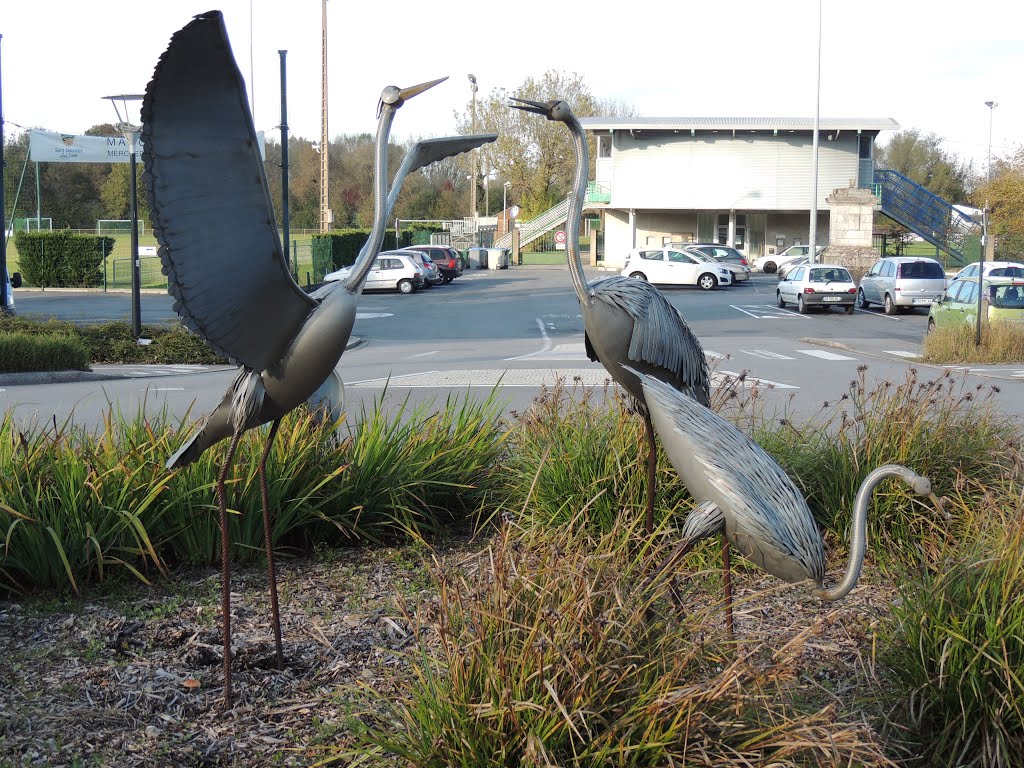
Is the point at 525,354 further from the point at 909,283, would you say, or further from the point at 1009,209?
the point at 1009,209

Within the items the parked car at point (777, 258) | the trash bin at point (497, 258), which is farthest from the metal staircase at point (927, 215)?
the trash bin at point (497, 258)

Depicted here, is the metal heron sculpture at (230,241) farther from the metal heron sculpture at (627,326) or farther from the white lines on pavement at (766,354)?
the white lines on pavement at (766,354)

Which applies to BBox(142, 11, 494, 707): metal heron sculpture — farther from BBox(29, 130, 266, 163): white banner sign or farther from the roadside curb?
BBox(29, 130, 266, 163): white banner sign

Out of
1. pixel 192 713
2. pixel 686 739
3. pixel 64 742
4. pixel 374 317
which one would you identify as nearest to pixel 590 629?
→ pixel 686 739

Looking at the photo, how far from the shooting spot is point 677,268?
3656 cm

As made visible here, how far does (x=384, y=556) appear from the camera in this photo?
534cm

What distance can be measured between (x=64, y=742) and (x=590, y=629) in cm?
188

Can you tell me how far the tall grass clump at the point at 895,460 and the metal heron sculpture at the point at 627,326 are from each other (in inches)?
57.6

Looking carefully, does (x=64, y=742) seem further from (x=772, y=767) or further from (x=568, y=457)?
(x=568, y=457)

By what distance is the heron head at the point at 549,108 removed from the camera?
398cm

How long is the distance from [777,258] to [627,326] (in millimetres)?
44823

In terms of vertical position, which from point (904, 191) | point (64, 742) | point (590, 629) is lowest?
point (64, 742)

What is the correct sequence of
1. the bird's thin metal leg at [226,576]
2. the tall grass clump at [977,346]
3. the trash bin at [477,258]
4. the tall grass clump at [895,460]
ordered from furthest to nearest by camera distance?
the trash bin at [477,258] → the tall grass clump at [977,346] → the tall grass clump at [895,460] → the bird's thin metal leg at [226,576]

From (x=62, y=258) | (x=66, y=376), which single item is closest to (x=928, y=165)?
(x=62, y=258)
